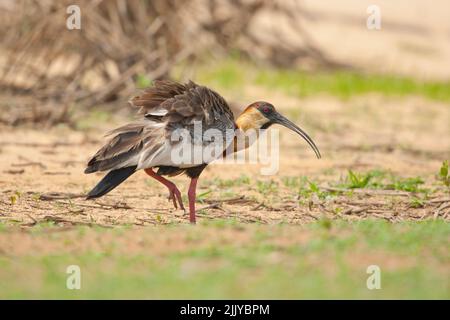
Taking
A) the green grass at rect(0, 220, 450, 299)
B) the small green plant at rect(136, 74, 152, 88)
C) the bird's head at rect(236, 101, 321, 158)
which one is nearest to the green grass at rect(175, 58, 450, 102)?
the small green plant at rect(136, 74, 152, 88)

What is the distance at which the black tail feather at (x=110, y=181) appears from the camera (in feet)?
21.2

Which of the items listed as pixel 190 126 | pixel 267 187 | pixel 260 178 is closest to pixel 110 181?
pixel 190 126

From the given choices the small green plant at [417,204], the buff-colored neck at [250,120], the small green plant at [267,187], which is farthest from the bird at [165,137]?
the small green plant at [417,204]

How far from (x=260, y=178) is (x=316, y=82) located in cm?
617

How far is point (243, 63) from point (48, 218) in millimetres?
9938

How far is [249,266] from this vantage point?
16.9 ft

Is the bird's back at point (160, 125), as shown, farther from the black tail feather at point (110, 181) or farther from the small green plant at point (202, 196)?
the small green plant at point (202, 196)

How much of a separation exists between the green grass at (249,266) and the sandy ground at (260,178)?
119cm

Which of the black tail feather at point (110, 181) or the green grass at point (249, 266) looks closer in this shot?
the green grass at point (249, 266)

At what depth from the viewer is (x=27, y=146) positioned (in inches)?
381

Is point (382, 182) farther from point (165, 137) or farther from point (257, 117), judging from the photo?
point (165, 137)

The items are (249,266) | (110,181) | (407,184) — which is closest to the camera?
(249,266)

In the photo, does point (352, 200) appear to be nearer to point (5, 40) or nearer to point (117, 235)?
point (117, 235)
